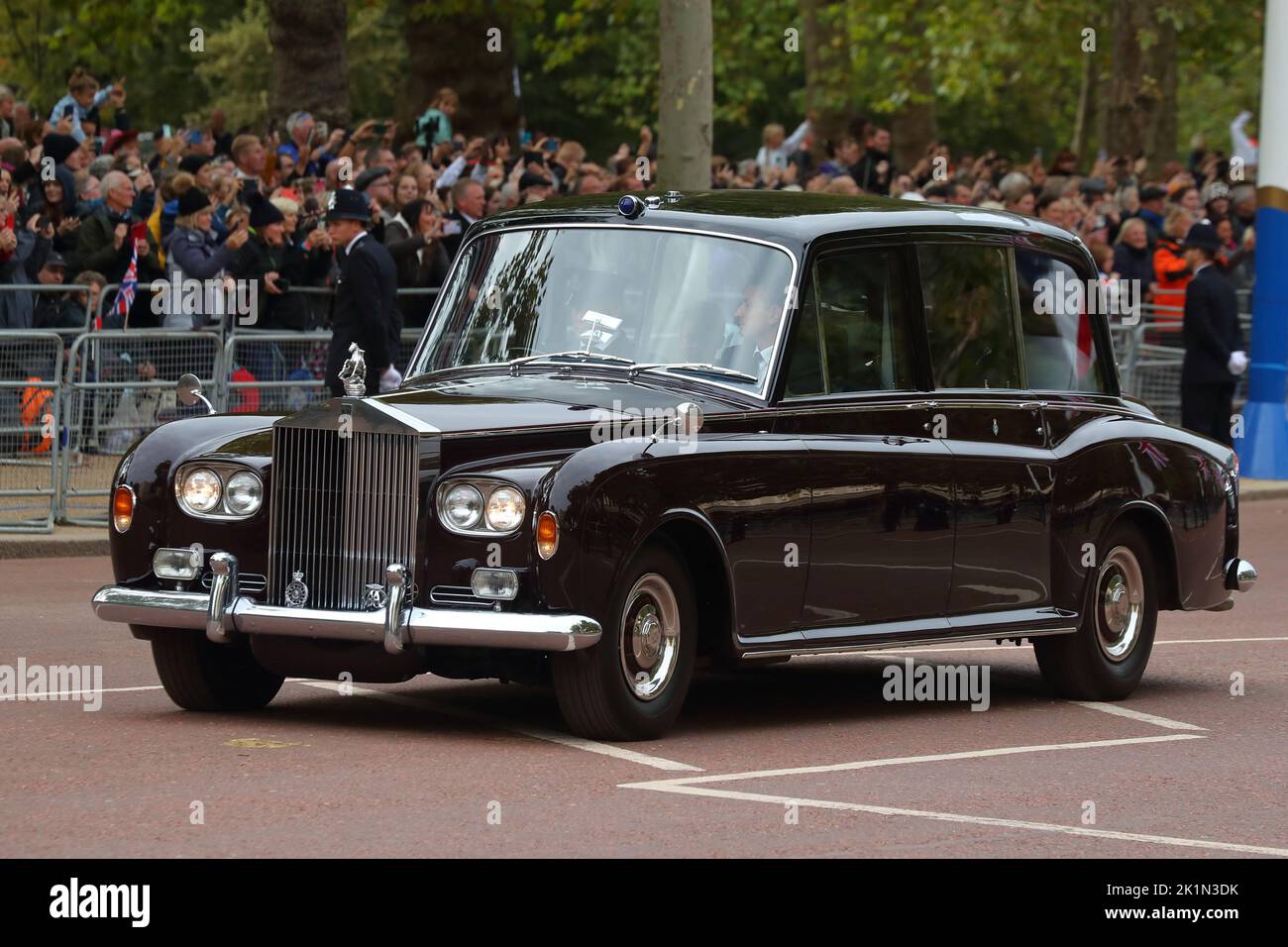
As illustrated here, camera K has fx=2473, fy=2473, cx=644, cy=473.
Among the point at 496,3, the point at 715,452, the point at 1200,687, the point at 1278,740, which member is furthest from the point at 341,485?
the point at 496,3

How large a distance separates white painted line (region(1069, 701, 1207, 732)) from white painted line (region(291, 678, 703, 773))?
2.73 meters

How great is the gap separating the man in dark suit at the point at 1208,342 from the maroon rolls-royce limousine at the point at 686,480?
10.9 meters

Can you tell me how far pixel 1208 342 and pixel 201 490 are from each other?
1499 centimetres

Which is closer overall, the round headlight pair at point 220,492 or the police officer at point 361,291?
the round headlight pair at point 220,492

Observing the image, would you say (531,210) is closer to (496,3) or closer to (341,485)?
(341,485)

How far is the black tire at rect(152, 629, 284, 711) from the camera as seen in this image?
989 cm

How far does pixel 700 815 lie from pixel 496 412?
6.78 ft

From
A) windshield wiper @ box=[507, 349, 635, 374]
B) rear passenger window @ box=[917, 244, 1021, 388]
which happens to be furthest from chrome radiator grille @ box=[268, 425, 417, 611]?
rear passenger window @ box=[917, 244, 1021, 388]

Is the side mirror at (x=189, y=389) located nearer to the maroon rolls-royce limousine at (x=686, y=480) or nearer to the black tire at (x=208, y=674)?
the maroon rolls-royce limousine at (x=686, y=480)

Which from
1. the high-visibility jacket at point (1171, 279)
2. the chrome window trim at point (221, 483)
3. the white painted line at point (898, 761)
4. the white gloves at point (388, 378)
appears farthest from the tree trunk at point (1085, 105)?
the chrome window trim at point (221, 483)

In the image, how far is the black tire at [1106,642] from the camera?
450 inches

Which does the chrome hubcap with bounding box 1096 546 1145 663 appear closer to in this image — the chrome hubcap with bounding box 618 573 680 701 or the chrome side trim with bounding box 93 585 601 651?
the chrome hubcap with bounding box 618 573 680 701

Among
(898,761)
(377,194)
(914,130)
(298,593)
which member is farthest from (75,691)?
(914,130)

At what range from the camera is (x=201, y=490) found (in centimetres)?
959
